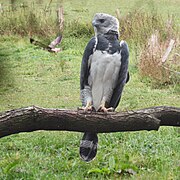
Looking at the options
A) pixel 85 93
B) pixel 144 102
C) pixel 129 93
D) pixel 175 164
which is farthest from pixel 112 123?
pixel 129 93

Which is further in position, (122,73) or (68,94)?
(68,94)

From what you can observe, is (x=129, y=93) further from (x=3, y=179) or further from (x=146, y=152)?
(x=3, y=179)

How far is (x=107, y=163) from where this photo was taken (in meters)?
3.40

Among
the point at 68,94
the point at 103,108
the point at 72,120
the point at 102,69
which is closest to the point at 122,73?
the point at 102,69

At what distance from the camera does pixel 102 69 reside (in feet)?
8.41

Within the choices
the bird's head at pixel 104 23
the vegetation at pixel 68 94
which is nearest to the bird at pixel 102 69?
the bird's head at pixel 104 23

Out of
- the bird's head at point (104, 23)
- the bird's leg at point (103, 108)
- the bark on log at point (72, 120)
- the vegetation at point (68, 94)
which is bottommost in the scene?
the vegetation at point (68, 94)

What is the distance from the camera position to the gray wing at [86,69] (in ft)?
8.43

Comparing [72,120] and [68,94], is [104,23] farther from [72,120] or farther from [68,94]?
[68,94]

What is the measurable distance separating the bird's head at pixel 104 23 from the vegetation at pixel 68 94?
0.44ft

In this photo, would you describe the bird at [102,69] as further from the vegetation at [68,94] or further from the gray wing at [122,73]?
the vegetation at [68,94]

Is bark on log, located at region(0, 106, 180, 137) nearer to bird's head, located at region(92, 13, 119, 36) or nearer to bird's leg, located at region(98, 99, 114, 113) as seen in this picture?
bird's leg, located at region(98, 99, 114, 113)

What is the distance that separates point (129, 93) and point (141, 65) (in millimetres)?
453

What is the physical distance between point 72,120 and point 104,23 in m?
0.54
